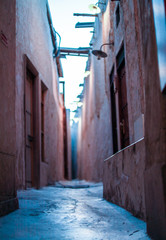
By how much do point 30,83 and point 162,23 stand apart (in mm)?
5844

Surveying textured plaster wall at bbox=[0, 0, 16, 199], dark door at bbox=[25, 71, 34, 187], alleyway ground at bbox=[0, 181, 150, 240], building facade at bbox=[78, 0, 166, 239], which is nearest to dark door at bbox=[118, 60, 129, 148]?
building facade at bbox=[78, 0, 166, 239]

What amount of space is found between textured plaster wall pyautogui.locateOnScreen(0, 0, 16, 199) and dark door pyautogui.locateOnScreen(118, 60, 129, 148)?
11.5 ft

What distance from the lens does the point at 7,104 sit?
9.36 ft

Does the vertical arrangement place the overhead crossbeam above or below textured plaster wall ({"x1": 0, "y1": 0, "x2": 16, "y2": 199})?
above

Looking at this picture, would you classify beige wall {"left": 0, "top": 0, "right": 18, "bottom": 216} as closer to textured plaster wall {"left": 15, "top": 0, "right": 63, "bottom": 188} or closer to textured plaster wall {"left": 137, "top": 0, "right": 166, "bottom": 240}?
textured plaster wall {"left": 137, "top": 0, "right": 166, "bottom": 240}

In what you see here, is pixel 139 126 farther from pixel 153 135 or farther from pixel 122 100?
pixel 153 135

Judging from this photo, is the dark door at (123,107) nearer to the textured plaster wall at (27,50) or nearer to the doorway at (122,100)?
the doorway at (122,100)

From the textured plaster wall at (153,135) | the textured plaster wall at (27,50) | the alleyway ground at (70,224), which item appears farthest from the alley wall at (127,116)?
the textured plaster wall at (27,50)

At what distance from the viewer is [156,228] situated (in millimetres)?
1713

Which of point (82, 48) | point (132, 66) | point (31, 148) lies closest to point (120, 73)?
point (132, 66)

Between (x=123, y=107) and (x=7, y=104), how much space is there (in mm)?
3960

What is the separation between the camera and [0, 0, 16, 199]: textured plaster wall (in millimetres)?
2674

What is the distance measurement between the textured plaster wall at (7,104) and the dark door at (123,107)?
352cm

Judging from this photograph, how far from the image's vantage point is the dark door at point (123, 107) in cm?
619
